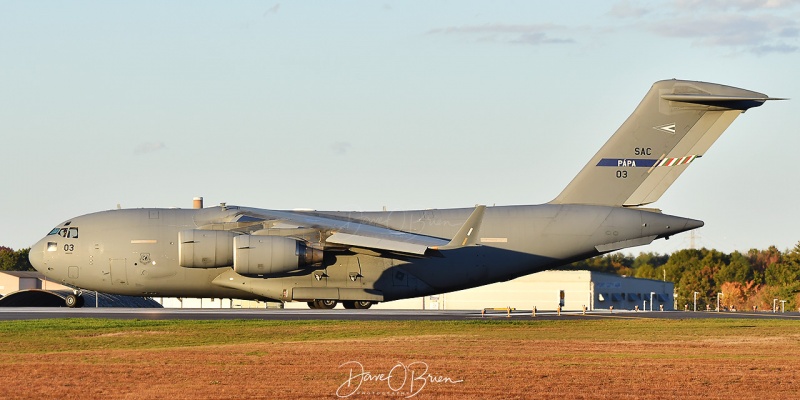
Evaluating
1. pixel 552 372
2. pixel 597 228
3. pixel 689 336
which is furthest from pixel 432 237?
pixel 552 372

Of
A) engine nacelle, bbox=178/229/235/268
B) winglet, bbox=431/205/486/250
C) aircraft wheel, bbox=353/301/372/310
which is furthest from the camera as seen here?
aircraft wheel, bbox=353/301/372/310

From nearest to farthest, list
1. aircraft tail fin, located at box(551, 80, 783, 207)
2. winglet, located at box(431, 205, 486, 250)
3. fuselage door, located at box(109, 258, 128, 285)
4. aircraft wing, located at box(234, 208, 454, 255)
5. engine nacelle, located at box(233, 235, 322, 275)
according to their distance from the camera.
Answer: winglet, located at box(431, 205, 486, 250)
aircraft wing, located at box(234, 208, 454, 255)
engine nacelle, located at box(233, 235, 322, 275)
fuselage door, located at box(109, 258, 128, 285)
aircraft tail fin, located at box(551, 80, 783, 207)

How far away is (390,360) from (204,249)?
1287 centimetres

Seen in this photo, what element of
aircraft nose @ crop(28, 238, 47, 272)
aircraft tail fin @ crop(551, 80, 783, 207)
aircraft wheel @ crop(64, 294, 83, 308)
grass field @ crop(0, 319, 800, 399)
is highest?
aircraft tail fin @ crop(551, 80, 783, 207)

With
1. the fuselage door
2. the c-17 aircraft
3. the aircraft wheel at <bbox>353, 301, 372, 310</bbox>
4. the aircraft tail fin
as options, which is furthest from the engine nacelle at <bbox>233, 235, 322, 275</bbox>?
the aircraft tail fin

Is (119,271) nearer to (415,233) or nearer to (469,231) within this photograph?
(415,233)

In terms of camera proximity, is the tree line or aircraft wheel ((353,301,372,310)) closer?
aircraft wheel ((353,301,372,310))

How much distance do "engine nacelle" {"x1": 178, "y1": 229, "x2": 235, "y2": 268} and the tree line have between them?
133 feet

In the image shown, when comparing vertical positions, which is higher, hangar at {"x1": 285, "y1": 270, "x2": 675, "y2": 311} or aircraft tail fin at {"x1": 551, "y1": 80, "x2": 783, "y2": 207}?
aircraft tail fin at {"x1": 551, "y1": 80, "x2": 783, "y2": 207}

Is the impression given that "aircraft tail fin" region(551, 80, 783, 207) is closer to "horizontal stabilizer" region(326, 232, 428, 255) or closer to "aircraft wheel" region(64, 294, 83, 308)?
"horizontal stabilizer" region(326, 232, 428, 255)

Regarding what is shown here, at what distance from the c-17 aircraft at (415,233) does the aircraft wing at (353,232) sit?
0.21ft

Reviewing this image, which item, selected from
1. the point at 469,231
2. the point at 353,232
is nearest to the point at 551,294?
the point at 353,232

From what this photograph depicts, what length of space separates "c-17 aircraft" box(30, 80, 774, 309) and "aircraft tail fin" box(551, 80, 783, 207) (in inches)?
1.1

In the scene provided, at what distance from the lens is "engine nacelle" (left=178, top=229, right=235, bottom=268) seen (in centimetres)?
2966
